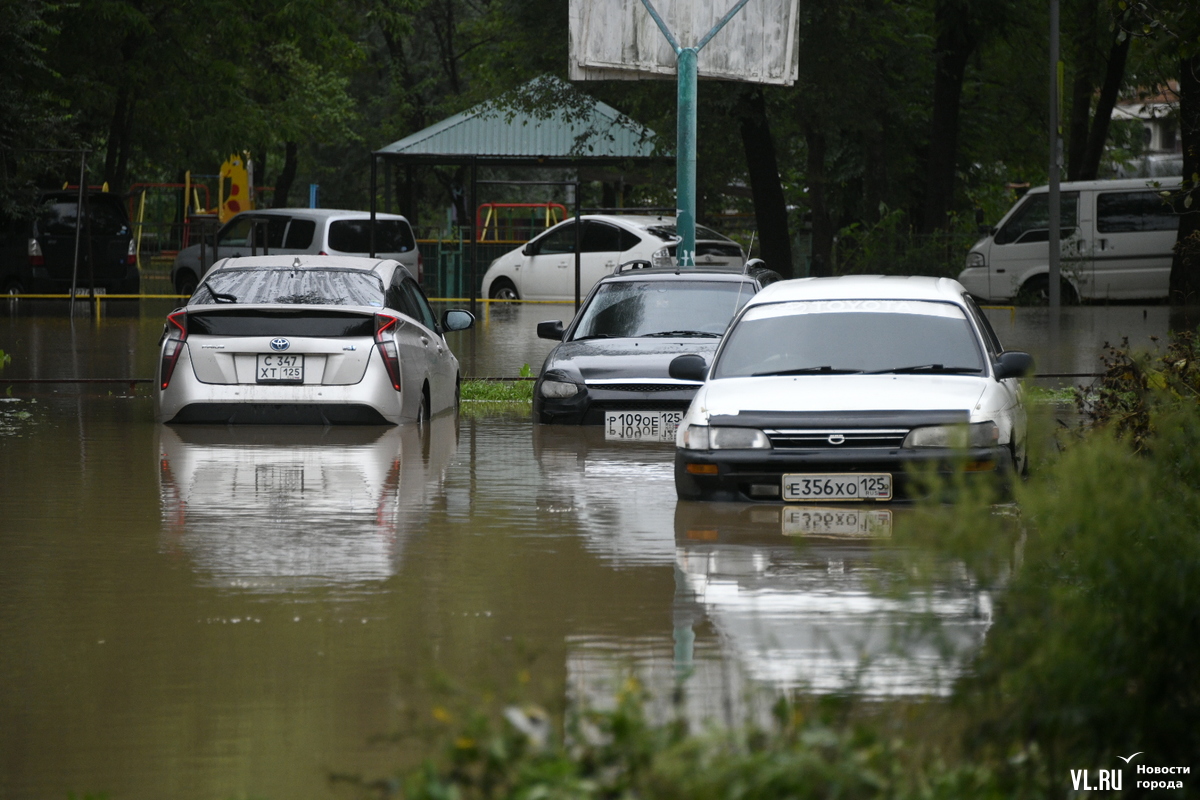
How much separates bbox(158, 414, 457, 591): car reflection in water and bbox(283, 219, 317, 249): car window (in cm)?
1685

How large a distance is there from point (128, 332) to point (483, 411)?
1039 cm

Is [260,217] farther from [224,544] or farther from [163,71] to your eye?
[224,544]

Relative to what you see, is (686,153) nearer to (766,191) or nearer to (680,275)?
(680,275)

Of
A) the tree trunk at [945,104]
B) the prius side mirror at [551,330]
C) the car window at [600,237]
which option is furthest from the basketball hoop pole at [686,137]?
the car window at [600,237]

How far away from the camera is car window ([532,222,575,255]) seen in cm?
3541

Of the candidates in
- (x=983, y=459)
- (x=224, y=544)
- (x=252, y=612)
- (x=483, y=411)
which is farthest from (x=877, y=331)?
(x=483, y=411)

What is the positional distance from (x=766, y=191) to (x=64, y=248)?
42.7 feet

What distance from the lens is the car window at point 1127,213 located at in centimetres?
3095

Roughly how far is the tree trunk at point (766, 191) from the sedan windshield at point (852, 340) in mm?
17489

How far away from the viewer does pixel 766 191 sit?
1158 inches

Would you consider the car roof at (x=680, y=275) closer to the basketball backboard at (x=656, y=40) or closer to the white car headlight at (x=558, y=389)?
the white car headlight at (x=558, y=389)

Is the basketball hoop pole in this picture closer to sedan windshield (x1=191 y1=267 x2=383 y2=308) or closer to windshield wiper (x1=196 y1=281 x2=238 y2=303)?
sedan windshield (x1=191 y1=267 x2=383 y2=308)

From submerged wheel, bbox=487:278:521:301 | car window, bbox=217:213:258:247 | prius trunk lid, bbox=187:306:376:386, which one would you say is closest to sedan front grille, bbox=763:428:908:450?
prius trunk lid, bbox=187:306:376:386

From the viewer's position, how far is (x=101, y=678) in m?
6.07
